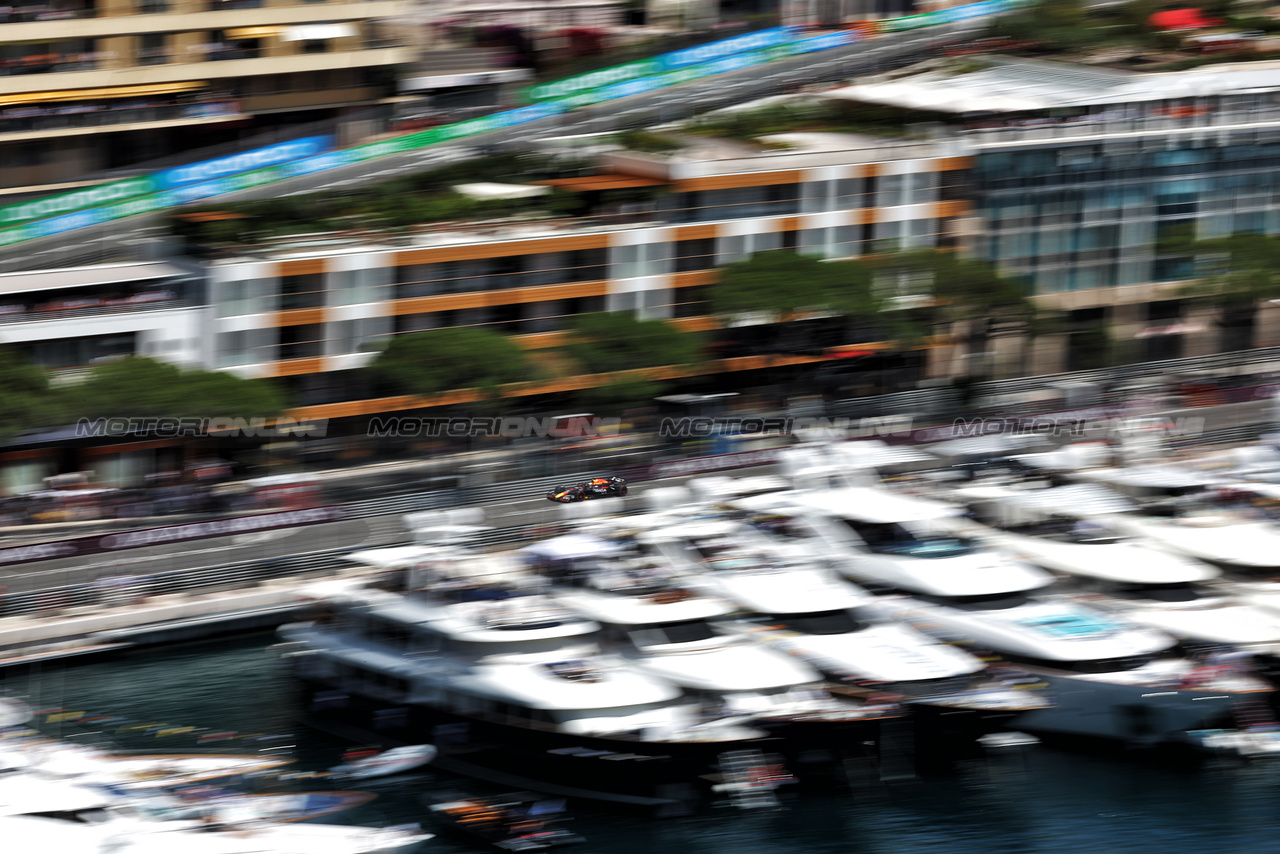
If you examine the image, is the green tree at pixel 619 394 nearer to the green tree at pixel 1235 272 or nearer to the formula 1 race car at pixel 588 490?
the formula 1 race car at pixel 588 490

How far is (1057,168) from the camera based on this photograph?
50.0 meters

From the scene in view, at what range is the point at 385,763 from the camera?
26.6 m

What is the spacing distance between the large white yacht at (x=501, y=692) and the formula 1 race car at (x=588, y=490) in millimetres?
8002

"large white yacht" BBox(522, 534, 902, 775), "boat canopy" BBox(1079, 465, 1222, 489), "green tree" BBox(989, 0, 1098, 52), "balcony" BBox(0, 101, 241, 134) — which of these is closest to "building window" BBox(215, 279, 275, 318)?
"balcony" BBox(0, 101, 241, 134)

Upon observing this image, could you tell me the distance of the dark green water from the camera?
25.2 metres

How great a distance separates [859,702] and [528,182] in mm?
24910

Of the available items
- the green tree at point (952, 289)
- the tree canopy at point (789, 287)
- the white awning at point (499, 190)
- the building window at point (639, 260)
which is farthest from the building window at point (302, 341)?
the green tree at point (952, 289)

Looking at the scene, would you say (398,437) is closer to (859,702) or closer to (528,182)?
(528,182)

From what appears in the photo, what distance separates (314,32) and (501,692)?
1275 inches

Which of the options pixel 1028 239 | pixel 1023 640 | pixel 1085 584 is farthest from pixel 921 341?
pixel 1023 640

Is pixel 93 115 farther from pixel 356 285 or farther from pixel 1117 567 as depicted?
pixel 1117 567

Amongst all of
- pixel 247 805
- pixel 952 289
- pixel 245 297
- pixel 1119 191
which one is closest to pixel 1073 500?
pixel 952 289

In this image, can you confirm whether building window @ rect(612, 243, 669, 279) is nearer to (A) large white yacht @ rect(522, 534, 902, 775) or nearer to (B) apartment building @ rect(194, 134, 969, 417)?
(B) apartment building @ rect(194, 134, 969, 417)

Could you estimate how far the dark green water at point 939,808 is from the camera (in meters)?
25.2
